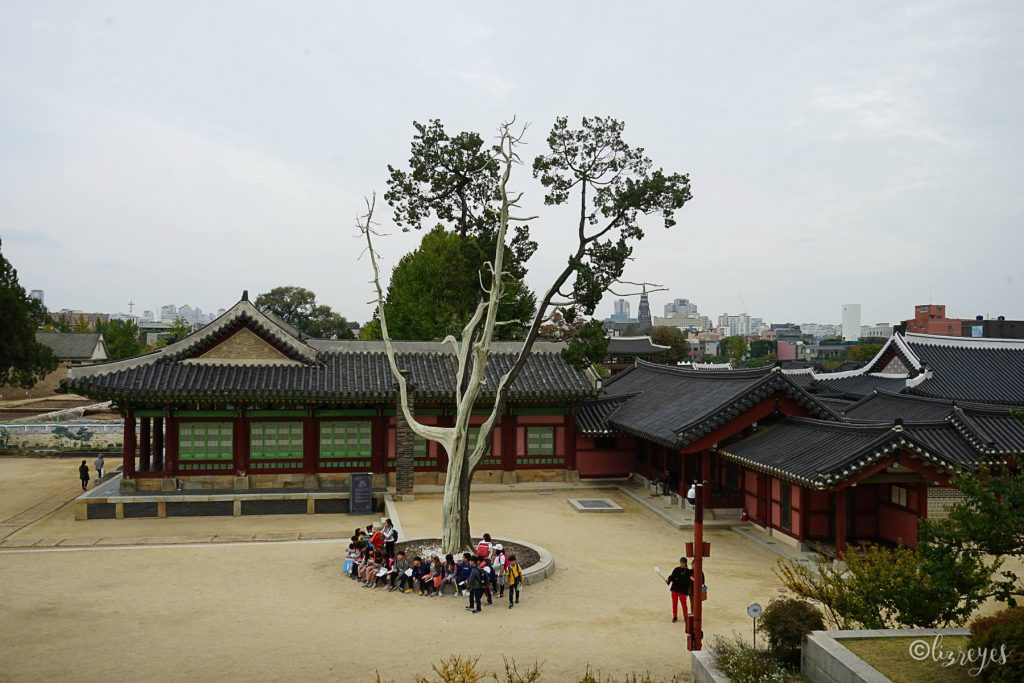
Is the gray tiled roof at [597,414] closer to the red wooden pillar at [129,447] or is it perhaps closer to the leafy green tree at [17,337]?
the red wooden pillar at [129,447]

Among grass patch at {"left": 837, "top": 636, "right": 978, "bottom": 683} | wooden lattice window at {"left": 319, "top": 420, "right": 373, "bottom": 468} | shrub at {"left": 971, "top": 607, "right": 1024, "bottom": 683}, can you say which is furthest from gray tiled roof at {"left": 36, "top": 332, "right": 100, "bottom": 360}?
shrub at {"left": 971, "top": 607, "right": 1024, "bottom": 683}

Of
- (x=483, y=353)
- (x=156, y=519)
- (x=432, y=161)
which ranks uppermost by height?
(x=432, y=161)

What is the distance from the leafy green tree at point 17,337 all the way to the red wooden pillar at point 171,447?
31034 mm

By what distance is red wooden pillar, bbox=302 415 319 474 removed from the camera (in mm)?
29531

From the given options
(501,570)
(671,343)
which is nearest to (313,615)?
(501,570)

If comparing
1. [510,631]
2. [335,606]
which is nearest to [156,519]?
[335,606]

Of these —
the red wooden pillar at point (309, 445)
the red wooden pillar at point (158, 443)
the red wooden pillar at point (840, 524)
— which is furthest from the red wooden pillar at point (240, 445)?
the red wooden pillar at point (840, 524)

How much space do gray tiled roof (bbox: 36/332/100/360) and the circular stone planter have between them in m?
76.9

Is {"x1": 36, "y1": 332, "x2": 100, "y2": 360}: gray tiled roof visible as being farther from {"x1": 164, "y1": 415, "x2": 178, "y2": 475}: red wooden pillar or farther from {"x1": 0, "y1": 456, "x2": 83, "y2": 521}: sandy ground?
{"x1": 164, "y1": 415, "x2": 178, "y2": 475}: red wooden pillar

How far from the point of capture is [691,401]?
2861 centimetres

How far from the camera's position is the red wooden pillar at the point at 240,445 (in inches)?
1137

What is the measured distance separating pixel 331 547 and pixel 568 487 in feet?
39.5

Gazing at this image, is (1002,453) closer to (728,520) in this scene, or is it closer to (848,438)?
(848,438)

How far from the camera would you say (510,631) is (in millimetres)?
15297
